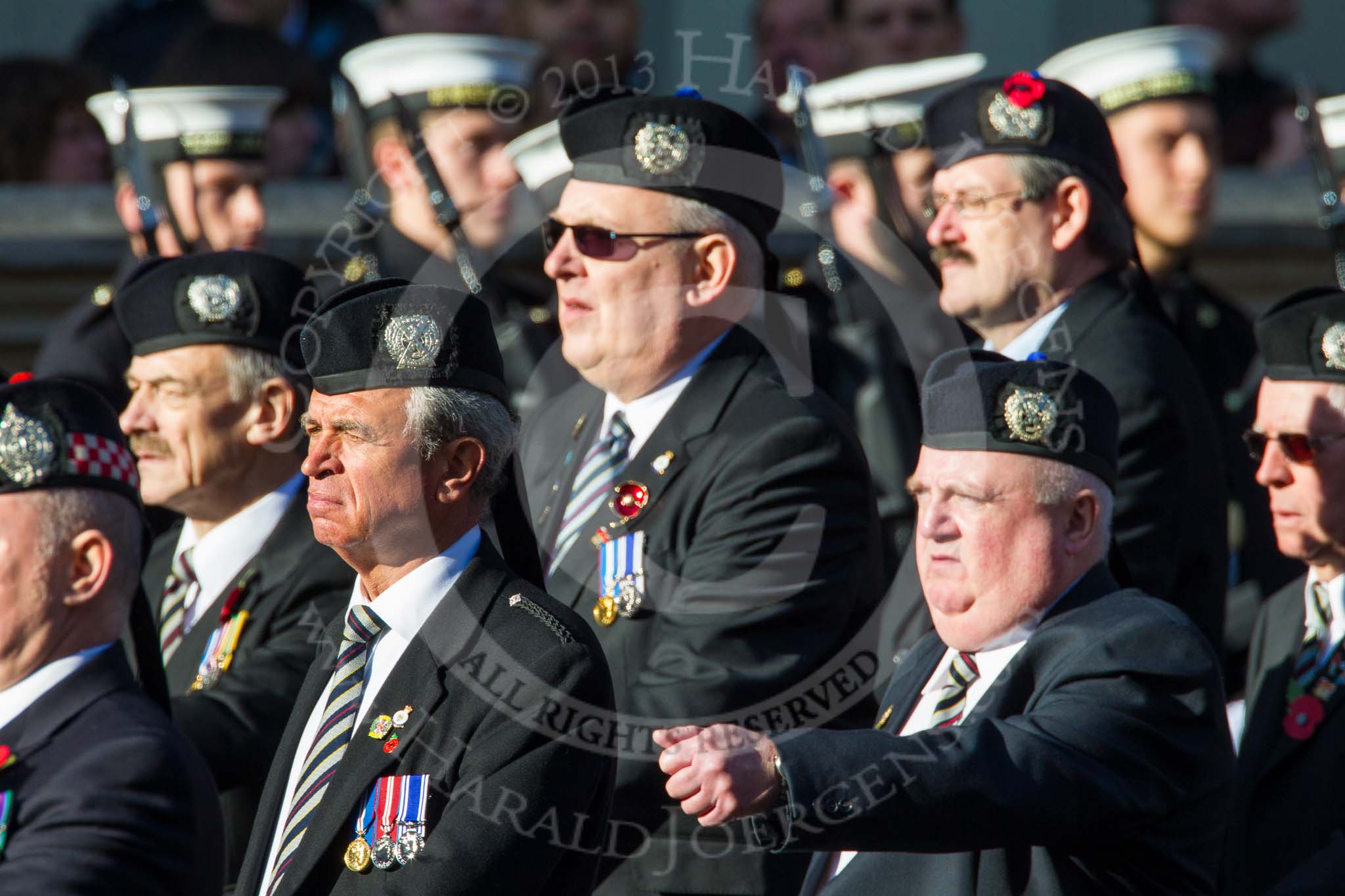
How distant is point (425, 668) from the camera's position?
397 centimetres

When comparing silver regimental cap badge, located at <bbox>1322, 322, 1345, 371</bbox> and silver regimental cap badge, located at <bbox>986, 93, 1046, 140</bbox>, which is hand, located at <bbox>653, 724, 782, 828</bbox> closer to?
silver regimental cap badge, located at <bbox>1322, 322, 1345, 371</bbox>

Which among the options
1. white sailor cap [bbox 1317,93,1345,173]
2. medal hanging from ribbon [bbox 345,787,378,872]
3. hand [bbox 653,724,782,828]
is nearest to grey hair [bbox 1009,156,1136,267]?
white sailor cap [bbox 1317,93,1345,173]

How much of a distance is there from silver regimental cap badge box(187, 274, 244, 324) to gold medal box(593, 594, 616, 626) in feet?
4.79

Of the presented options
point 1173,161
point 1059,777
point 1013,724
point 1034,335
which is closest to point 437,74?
point 1173,161

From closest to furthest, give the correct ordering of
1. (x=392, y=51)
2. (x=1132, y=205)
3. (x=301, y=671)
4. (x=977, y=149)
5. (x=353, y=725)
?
(x=353, y=725), (x=301, y=671), (x=977, y=149), (x=1132, y=205), (x=392, y=51)

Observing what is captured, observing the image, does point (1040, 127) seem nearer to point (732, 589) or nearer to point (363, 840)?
point (732, 589)

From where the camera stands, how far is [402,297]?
4145 millimetres

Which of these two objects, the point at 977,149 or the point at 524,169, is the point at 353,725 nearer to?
the point at 977,149

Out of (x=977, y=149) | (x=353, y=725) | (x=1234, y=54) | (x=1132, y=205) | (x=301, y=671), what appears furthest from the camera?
(x=1234, y=54)

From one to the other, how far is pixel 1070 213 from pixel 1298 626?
119 centimetres

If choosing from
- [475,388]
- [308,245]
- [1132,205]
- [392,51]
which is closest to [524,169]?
[392,51]

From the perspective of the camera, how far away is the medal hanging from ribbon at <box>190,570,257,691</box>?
537cm

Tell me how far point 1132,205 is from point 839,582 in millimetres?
2992

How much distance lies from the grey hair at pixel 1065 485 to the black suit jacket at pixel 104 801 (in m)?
1.71
